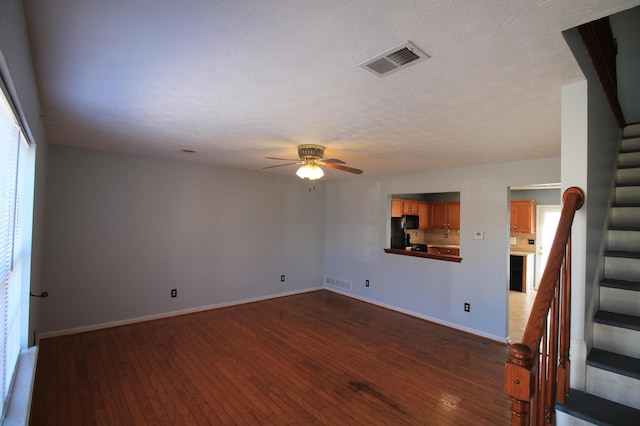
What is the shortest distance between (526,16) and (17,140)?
2.84 m

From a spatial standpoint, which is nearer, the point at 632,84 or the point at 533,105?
the point at 533,105

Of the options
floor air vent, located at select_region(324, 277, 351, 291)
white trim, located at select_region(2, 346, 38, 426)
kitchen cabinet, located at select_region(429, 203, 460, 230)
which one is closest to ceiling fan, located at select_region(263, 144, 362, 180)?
Result: white trim, located at select_region(2, 346, 38, 426)

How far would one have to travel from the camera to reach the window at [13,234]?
1.59m

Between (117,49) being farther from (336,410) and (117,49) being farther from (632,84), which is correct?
(632,84)

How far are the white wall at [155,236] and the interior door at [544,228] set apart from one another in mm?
5252

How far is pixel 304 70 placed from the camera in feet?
5.77

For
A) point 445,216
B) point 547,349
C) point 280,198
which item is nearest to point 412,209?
point 445,216

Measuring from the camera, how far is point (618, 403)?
1.57 metres

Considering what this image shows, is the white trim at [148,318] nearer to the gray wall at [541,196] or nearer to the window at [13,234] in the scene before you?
the window at [13,234]

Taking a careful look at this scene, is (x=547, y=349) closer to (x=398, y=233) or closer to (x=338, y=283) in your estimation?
(x=398, y=233)

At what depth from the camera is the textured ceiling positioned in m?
1.26

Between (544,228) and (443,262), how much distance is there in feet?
11.5

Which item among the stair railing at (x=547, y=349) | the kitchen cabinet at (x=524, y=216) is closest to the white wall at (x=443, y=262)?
the stair railing at (x=547, y=349)

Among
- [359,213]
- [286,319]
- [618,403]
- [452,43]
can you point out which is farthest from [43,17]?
[359,213]
